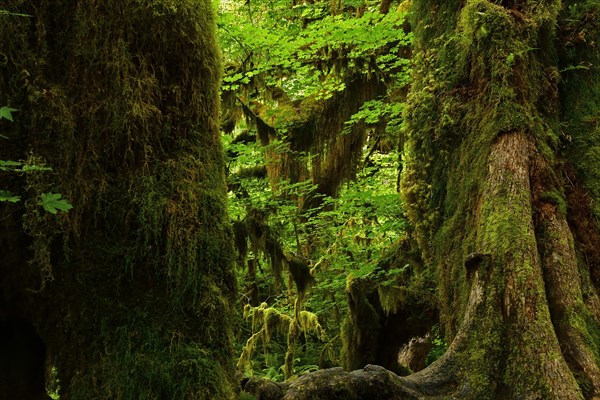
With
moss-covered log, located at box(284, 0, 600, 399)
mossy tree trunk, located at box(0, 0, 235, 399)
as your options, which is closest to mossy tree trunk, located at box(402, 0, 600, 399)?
moss-covered log, located at box(284, 0, 600, 399)

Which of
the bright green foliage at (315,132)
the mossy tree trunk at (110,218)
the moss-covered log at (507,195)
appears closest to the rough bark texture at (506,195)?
the moss-covered log at (507,195)

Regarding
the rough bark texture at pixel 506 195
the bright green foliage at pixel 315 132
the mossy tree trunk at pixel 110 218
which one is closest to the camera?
the mossy tree trunk at pixel 110 218

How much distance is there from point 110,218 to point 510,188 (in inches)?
130

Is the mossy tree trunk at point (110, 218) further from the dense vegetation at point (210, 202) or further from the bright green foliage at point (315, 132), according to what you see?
the bright green foliage at point (315, 132)

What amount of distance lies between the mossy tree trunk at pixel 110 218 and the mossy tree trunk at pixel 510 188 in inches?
71.2

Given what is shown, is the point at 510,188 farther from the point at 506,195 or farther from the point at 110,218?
the point at 110,218

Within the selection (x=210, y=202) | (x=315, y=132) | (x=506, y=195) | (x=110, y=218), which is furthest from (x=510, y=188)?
(x=315, y=132)

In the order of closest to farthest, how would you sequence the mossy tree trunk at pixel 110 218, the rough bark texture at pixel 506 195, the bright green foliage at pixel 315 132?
the mossy tree trunk at pixel 110 218 < the rough bark texture at pixel 506 195 < the bright green foliage at pixel 315 132

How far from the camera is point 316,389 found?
133 inches

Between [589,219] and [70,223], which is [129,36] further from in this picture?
[589,219]

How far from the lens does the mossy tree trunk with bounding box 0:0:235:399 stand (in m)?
3.39

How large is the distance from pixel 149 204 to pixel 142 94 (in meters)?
0.80

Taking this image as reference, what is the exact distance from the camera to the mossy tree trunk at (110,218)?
3.39 m

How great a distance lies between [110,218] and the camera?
3592 mm
